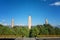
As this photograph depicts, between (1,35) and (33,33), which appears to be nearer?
(1,35)

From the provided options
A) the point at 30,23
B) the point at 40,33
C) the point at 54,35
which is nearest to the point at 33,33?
the point at 40,33

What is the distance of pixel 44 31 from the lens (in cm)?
1964

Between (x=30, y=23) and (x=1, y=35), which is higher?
(x=30, y=23)

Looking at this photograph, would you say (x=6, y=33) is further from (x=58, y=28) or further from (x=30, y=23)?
(x=30, y=23)

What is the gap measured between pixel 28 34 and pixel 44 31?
2.04m

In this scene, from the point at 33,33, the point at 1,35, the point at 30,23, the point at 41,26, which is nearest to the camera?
the point at 1,35

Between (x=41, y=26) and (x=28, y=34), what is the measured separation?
1841 mm

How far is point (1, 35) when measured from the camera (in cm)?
1869

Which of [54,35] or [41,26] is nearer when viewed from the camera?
[54,35]

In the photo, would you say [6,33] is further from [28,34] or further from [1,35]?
[28,34]

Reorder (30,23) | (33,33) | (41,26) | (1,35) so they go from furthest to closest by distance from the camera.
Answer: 1. (30,23)
2. (41,26)
3. (33,33)
4. (1,35)

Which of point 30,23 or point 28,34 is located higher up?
point 30,23

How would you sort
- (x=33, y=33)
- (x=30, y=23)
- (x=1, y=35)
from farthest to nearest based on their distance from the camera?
1. (x=30, y=23)
2. (x=33, y=33)
3. (x=1, y=35)

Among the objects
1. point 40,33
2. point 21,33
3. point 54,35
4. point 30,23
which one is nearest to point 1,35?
point 21,33
